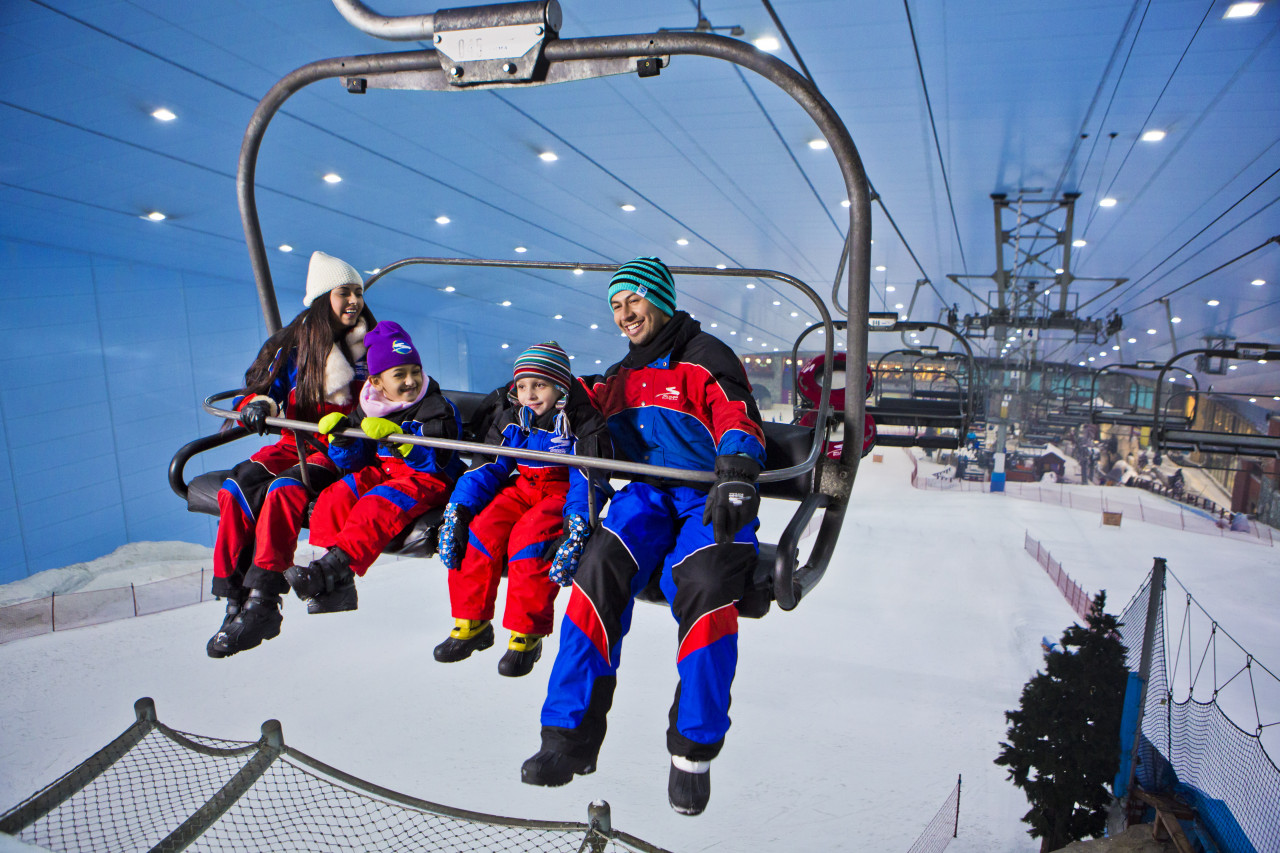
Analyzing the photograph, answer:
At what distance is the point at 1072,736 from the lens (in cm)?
630

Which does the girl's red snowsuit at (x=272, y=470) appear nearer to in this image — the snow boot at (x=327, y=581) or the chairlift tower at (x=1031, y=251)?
the snow boot at (x=327, y=581)

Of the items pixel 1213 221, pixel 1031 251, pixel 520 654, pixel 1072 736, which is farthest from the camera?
pixel 1031 251

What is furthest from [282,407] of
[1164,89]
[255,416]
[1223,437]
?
[1223,437]

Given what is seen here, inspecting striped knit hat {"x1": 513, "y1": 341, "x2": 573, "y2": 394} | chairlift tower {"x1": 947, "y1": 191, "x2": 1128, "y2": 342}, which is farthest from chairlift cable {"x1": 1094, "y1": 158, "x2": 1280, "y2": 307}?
striped knit hat {"x1": 513, "y1": 341, "x2": 573, "y2": 394}

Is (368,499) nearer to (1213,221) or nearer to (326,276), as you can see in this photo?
(326,276)

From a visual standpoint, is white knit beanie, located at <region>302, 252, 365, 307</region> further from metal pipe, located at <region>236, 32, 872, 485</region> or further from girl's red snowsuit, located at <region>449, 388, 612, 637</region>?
girl's red snowsuit, located at <region>449, 388, 612, 637</region>

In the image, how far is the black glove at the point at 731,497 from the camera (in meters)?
1.27

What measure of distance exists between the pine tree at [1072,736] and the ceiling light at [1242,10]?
4.82 m

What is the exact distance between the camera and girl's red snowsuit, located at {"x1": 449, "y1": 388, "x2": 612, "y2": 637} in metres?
1.70

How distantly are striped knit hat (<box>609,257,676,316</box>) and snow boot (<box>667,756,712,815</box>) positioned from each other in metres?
1.06

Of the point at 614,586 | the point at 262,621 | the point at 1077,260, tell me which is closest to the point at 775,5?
the point at 614,586

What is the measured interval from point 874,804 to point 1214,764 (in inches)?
123

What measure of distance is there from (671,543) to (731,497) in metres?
0.40

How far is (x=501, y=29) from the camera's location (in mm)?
1313
